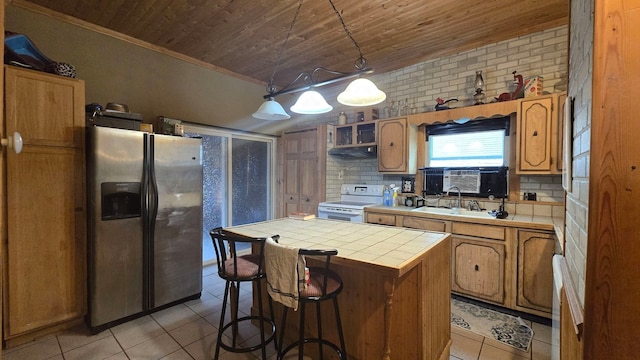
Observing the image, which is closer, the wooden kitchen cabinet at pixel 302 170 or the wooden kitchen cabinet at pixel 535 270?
the wooden kitchen cabinet at pixel 535 270

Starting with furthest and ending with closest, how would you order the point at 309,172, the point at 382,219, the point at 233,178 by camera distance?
the point at 309,172 → the point at 233,178 → the point at 382,219

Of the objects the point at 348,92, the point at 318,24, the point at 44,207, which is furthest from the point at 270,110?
the point at 44,207

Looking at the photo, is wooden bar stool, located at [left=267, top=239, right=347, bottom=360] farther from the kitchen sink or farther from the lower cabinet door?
the kitchen sink

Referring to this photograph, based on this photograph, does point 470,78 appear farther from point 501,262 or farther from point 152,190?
point 152,190

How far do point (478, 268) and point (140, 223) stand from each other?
10.8ft

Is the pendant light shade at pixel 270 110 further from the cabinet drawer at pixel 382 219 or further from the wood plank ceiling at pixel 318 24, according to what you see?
the cabinet drawer at pixel 382 219

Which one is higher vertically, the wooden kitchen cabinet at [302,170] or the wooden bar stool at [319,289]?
the wooden kitchen cabinet at [302,170]

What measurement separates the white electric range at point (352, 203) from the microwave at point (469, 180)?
2.23ft

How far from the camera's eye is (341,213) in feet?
12.5

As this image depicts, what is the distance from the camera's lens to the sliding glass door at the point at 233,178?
4.06 m

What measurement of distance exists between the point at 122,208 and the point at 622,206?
3.13 m

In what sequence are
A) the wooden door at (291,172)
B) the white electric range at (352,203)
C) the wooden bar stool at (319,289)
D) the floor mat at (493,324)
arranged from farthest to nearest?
1. the wooden door at (291,172)
2. the white electric range at (352,203)
3. the floor mat at (493,324)
4. the wooden bar stool at (319,289)

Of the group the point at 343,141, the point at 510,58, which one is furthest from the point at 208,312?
the point at 510,58

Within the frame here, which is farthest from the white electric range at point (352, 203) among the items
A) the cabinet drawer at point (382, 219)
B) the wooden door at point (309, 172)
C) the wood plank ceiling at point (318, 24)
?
the wood plank ceiling at point (318, 24)
